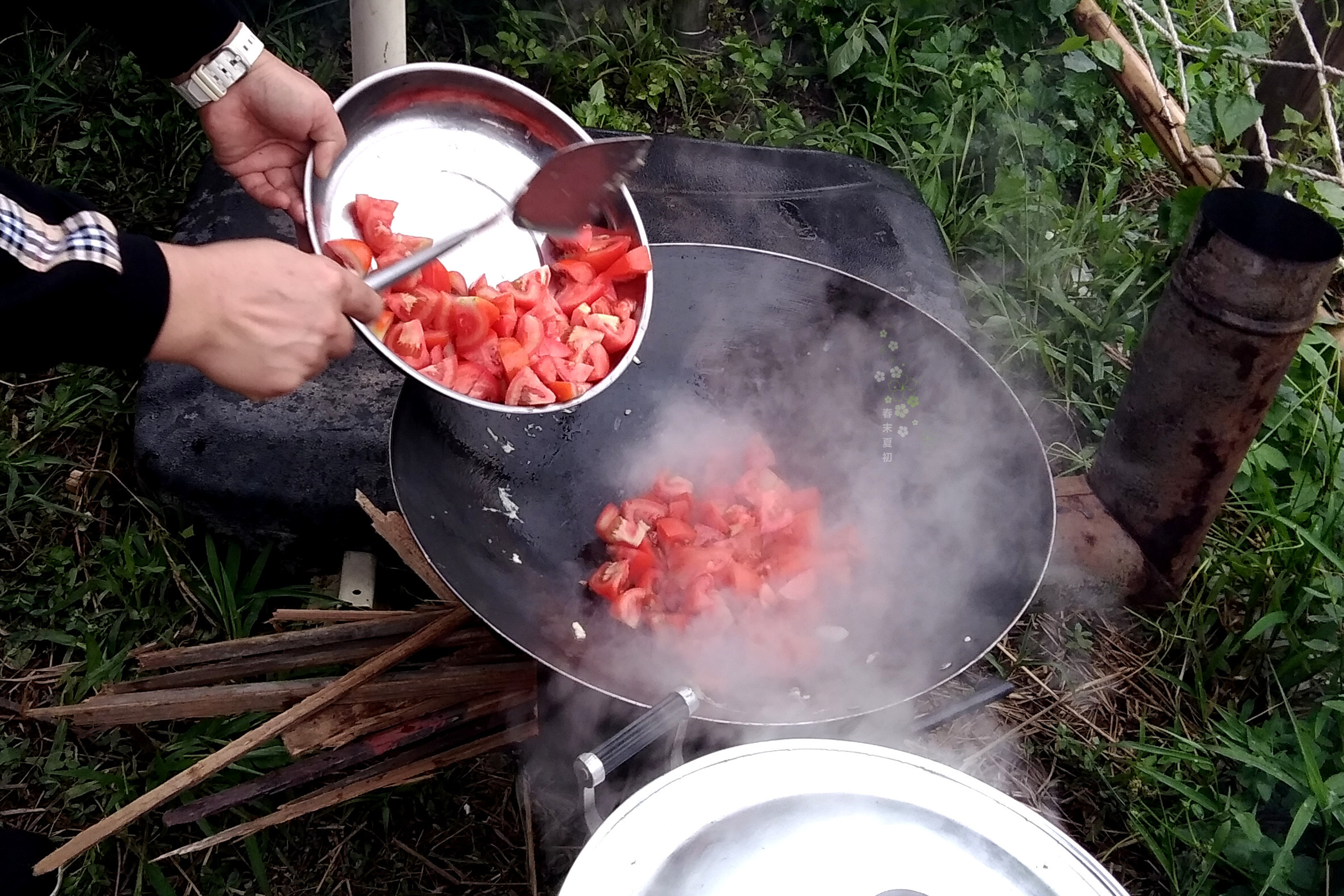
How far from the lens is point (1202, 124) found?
386 centimetres

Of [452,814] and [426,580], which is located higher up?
[426,580]

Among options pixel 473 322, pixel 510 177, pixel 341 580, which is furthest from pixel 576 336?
pixel 341 580

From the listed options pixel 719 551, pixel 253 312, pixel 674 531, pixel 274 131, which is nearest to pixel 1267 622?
pixel 719 551

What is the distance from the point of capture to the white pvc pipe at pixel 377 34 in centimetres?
332

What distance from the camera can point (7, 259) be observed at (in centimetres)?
156

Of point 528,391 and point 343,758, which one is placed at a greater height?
point 528,391

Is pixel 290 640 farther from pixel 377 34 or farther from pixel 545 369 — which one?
pixel 377 34

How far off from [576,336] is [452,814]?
1366mm

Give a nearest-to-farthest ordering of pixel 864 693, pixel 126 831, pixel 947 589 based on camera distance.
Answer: pixel 864 693 < pixel 947 589 < pixel 126 831

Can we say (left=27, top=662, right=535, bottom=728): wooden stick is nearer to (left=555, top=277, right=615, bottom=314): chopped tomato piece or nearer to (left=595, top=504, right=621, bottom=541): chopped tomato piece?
(left=595, top=504, right=621, bottom=541): chopped tomato piece

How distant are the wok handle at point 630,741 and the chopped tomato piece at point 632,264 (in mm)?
1016

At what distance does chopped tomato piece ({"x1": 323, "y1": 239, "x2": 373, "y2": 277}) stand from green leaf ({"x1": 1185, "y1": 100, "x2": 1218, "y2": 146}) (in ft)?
10.7

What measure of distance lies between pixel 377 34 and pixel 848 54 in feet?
6.92

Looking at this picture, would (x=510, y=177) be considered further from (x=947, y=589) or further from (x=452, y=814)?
(x=452, y=814)
